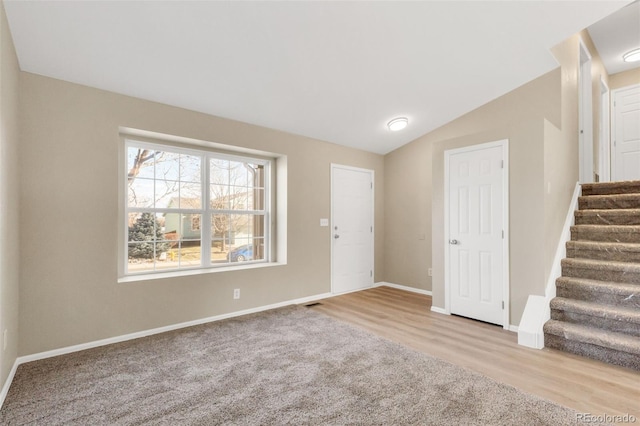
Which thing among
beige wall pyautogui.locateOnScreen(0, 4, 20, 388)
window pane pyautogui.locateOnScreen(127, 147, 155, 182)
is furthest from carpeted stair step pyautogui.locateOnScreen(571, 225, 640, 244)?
beige wall pyautogui.locateOnScreen(0, 4, 20, 388)

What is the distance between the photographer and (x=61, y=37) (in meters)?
2.43

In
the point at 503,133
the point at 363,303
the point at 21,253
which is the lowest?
the point at 363,303

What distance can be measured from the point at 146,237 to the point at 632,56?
25.6 feet

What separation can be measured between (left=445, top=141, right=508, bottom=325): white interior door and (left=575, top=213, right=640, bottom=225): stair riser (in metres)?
1.23

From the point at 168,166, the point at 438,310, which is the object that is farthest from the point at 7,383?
the point at 438,310

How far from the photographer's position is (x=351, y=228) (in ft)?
17.4

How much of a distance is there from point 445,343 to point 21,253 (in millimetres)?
3777

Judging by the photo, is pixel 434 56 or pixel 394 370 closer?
pixel 394 370

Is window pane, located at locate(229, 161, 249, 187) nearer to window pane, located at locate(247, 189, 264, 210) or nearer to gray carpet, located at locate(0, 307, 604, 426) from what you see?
window pane, located at locate(247, 189, 264, 210)

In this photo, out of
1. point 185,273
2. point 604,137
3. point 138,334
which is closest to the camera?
point 138,334

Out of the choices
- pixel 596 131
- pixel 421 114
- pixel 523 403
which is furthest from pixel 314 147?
pixel 596 131

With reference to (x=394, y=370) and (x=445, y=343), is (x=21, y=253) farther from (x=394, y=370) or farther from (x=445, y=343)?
(x=445, y=343)

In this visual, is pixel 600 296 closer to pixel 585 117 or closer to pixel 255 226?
pixel 585 117

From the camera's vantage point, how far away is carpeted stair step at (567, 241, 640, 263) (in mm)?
3229
